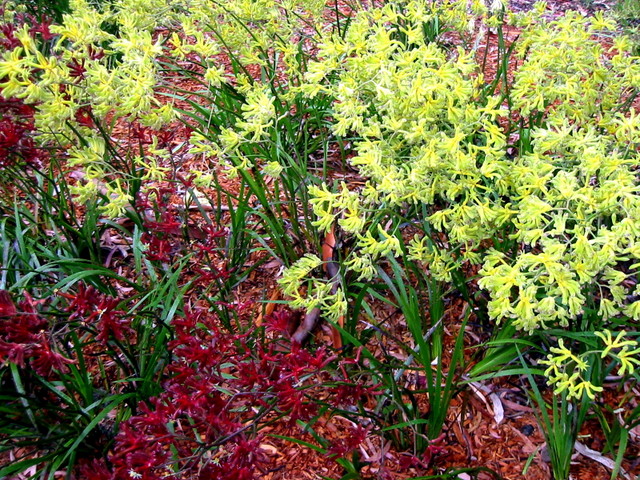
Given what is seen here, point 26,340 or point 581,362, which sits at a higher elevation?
point 26,340

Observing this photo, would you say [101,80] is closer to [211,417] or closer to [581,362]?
[211,417]

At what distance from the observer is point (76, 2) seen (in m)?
2.29

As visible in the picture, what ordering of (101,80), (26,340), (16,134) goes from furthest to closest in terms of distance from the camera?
(16,134), (101,80), (26,340)

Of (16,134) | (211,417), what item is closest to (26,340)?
(211,417)

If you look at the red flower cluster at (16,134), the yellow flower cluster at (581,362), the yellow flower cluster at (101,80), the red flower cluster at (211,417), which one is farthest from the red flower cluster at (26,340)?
the yellow flower cluster at (581,362)

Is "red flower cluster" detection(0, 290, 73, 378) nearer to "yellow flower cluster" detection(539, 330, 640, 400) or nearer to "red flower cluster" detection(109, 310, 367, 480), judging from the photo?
"red flower cluster" detection(109, 310, 367, 480)

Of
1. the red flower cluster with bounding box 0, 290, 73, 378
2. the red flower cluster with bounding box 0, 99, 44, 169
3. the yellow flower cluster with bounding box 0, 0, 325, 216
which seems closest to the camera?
the red flower cluster with bounding box 0, 290, 73, 378

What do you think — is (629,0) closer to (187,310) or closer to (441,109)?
(441,109)

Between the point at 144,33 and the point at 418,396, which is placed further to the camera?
the point at 418,396

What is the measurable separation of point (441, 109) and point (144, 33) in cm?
111

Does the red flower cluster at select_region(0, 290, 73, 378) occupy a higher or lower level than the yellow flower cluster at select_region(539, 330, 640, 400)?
higher

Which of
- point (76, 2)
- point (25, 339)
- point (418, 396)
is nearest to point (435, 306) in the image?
point (418, 396)

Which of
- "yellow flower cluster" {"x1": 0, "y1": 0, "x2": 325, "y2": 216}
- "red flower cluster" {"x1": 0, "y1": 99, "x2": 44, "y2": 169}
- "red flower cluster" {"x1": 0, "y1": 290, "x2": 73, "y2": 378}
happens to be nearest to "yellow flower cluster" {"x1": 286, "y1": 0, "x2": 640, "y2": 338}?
"yellow flower cluster" {"x1": 0, "y1": 0, "x2": 325, "y2": 216}

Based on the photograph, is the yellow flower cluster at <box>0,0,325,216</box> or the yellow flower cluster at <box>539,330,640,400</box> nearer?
the yellow flower cluster at <box>539,330,640,400</box>
